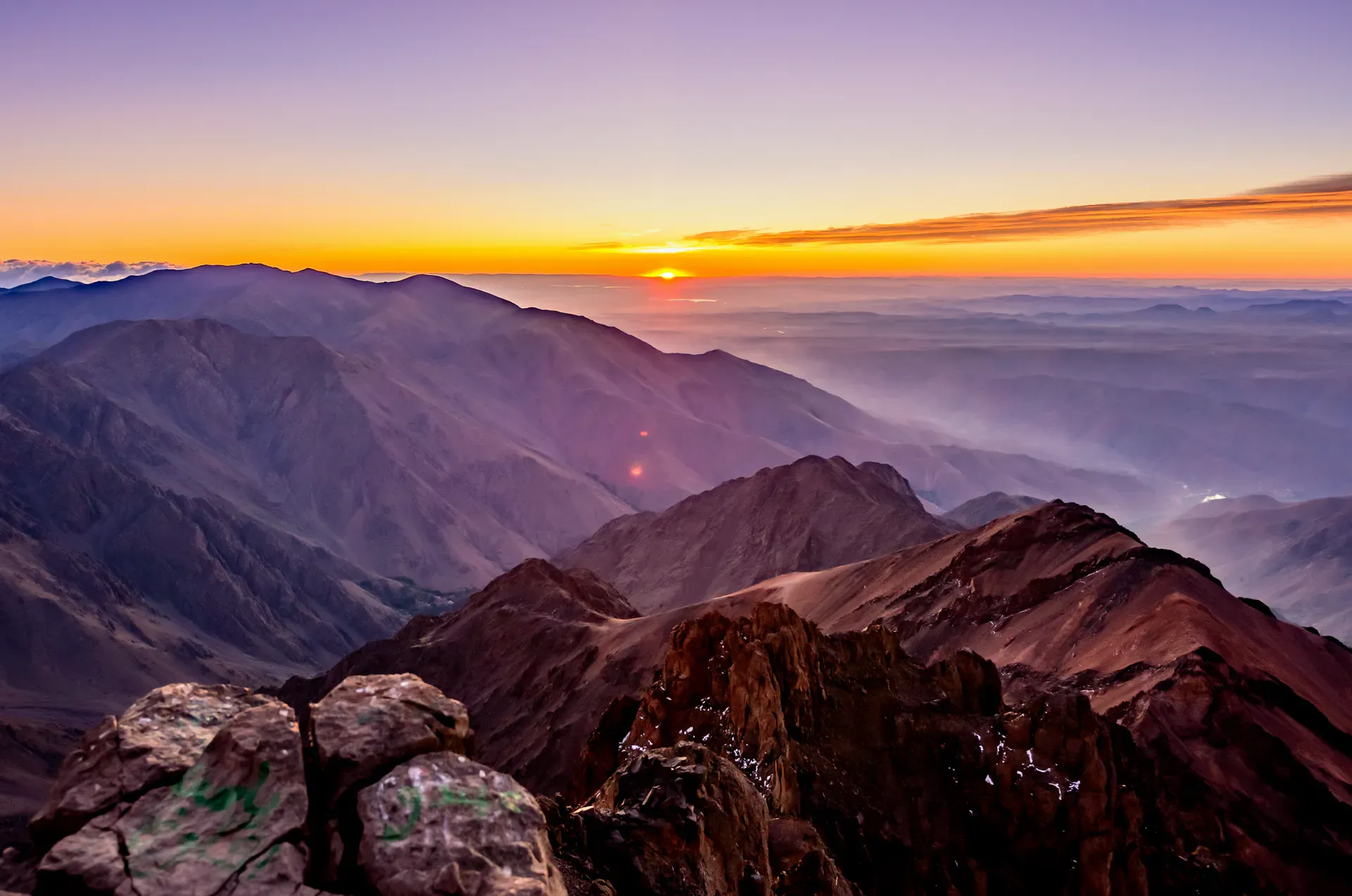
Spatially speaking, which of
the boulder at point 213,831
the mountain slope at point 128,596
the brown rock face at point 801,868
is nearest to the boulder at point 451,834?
the boulder at point 213,831

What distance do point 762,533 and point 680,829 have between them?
5438 inches

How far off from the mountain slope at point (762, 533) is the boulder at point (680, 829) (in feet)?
378

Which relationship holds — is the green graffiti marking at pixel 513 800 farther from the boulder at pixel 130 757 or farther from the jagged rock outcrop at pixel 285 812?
the boulder at pixel 130 757

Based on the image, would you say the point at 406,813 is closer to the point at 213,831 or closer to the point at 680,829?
the point at 213,831

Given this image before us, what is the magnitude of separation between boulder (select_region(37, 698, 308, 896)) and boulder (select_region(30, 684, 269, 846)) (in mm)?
211

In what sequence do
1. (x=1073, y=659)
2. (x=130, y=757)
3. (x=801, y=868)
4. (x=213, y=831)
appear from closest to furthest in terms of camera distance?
1. (x=213, y=831)
2. (x=130, y=757)
3. (x=801, y=868)
4. (x=1073, y=659)

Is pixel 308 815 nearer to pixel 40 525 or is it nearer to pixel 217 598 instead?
pixel 217 598

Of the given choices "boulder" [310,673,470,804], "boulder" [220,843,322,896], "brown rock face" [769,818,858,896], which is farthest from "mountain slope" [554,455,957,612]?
"boulder" [220,843,322,896]

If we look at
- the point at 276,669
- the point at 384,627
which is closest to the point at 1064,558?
the point at 276,669

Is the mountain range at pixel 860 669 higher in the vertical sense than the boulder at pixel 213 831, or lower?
lower

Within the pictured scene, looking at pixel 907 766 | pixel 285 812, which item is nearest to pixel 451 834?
pixel 285 812

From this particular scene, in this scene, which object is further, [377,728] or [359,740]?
[377,728]

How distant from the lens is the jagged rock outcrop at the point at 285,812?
9.18m

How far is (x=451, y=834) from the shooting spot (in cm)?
980
